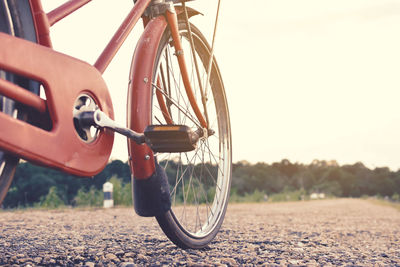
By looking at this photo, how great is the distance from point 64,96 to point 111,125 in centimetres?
26

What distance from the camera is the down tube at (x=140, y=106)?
211 centimetres

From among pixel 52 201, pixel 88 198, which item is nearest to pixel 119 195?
pixel 88 198

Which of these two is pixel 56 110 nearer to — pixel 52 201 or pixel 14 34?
pixel 14 34

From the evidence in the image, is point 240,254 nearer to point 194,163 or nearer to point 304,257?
point 304,257

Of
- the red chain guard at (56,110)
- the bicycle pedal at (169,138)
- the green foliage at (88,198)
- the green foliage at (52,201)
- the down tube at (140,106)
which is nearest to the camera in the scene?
the red chain guard at (56,110)

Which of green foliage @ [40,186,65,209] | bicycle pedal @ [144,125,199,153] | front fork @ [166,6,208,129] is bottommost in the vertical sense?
green foliage @ [40,186,65,209]

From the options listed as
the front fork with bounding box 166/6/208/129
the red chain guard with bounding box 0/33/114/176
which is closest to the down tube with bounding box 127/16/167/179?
the red chain guard with bounding box 0/33/114/176

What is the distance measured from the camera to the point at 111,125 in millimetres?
1854

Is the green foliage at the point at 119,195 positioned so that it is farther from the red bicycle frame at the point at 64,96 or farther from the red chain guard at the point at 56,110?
the red chain guard at the point at 56,110

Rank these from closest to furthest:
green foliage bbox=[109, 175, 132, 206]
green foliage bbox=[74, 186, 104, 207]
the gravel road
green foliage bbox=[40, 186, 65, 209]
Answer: the gravel road
green foliage bbox=[40, 186, 65, 209]
green foliage bbox=[74, 186, 104, 207]
green foliage bbox=[109, 175, 132, 206]

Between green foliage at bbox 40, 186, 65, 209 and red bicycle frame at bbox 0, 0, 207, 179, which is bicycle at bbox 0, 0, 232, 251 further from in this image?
green foliage at bbox 40, 186, 65, 209

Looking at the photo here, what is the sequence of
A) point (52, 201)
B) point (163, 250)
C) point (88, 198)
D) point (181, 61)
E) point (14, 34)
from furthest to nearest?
point (88, 198)
point (52, 201)
point (181, 61)
point (163, 250)
point (14, 34)

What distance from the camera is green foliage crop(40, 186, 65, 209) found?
6.82 m

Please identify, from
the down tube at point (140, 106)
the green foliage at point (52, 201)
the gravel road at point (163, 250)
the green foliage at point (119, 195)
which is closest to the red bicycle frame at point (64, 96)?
the down tube at point (140, 106)
